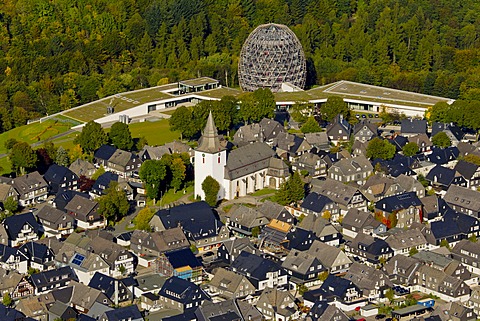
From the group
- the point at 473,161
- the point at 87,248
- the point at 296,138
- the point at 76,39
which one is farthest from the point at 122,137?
the point at 76,39

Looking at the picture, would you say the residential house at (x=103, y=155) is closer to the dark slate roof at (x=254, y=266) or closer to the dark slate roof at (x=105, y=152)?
the dark slate roof at (x=105, y=152)

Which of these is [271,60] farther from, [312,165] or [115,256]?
[115,256]

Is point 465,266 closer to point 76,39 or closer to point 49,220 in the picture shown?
point 49,220

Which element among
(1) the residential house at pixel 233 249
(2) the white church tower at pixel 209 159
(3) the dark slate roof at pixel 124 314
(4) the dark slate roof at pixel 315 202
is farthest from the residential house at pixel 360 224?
(3) the dark slate roof at pixel 124 314

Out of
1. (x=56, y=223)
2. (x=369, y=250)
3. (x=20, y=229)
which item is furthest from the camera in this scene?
(x=56, y=223)

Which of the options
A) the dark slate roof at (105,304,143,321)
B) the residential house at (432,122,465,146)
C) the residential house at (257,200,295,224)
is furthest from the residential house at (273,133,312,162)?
the dark slate roof at (105,304,143,321)

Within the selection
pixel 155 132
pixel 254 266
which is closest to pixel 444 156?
pixel 155 132

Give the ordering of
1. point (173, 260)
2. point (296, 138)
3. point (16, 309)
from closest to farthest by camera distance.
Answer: point (16, 309), point (173, 260), point (296, 138)
